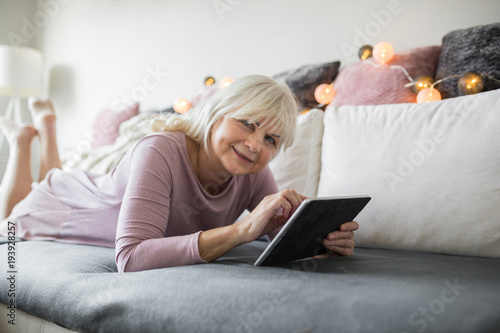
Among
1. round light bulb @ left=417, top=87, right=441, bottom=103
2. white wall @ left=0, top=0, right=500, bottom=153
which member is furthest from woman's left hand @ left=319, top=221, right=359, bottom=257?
white wall @ left=0, top=0, right=500, bottom=153

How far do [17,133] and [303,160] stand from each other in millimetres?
1393

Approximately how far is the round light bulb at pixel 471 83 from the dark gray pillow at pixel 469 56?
0.07 feet

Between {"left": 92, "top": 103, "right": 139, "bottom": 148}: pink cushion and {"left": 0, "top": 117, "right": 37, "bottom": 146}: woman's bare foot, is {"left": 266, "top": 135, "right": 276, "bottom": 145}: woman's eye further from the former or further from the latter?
{"left": 92, "top": 103, "right": 139, "bottom": 148}: pink cushion

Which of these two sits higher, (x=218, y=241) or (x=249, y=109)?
(x=249, y=109)

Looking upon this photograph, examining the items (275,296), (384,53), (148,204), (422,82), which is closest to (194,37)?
(384,53)

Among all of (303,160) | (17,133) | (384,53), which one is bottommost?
(17,133)

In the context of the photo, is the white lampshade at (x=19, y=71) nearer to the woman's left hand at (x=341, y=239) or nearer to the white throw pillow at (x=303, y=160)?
the white throw pillow at (x=303, y=160)

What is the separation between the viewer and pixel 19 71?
10.9 feet

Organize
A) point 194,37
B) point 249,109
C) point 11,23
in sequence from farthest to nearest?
1. point 11,23
2. point 194,37
3. point 249,109

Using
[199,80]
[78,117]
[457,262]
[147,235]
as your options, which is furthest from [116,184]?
[78,117]

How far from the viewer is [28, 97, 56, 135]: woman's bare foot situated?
6.82ft

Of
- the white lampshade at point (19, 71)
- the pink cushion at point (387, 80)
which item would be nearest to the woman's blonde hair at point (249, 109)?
the pink cushion at point (387, 80)

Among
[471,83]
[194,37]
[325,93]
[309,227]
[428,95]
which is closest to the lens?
[309,227]

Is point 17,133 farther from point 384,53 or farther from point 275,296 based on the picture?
point 275,296
